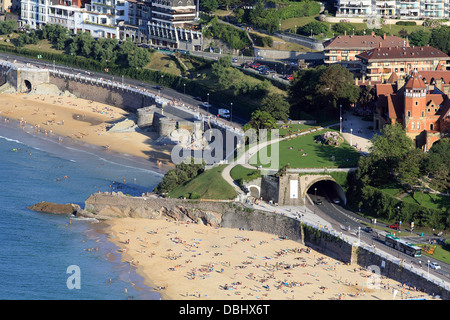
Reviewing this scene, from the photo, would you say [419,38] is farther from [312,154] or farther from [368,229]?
[368,229]

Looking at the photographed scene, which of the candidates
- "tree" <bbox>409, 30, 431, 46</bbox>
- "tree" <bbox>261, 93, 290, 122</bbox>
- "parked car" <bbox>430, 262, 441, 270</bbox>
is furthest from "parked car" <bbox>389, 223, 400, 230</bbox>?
"tree" <bbox>409, 30, 431, 46</bbox>

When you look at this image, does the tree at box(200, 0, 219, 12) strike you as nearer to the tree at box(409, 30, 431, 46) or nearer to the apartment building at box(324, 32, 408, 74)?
the apartment building at box(324, 32, 408, 74)

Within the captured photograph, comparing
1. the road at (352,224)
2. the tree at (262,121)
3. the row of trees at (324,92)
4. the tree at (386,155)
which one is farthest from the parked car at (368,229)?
the row of trees at (324,92)

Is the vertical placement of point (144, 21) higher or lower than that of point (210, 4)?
lower

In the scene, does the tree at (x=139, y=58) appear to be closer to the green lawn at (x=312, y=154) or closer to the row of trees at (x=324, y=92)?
the row of trees at (x=324, y=92)

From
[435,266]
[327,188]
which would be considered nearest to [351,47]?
[327,188]

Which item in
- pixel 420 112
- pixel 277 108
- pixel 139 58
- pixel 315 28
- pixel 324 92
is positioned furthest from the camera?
pixel 139 58

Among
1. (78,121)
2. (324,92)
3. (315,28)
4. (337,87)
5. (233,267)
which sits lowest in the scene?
(233,267)

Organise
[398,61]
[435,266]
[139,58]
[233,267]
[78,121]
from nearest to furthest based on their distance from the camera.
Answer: [435,266]
[233,267]
[398,61]
[78,121]
[139,58]
